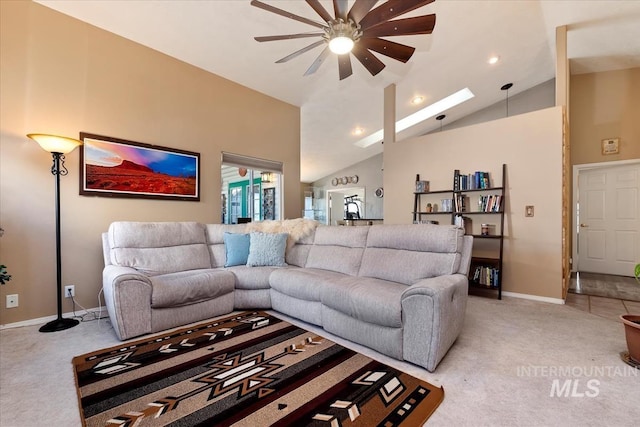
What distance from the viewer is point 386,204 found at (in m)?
5.02

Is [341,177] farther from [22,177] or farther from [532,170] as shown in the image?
[22,177]

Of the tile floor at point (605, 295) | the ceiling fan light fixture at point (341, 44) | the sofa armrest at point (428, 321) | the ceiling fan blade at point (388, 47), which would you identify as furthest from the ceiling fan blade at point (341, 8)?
the tile floor at point (605, 295)

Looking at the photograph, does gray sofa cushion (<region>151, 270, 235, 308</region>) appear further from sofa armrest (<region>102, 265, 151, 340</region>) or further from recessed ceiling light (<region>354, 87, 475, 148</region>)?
recessed ceiling light (<region>354, 87, 475, 148</region>)

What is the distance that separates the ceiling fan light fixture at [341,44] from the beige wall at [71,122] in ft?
7.64

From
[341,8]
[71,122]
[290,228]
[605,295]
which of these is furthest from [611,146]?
[71,122]

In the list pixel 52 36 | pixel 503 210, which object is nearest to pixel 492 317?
pixel 503 210

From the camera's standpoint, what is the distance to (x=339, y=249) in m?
2.99

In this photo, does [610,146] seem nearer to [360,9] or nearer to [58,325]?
[360,9]

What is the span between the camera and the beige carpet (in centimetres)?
139

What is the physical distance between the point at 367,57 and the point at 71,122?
10.2 ft

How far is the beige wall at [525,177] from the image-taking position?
339cm

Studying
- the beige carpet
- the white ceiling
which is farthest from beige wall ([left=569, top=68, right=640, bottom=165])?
the beige carpet

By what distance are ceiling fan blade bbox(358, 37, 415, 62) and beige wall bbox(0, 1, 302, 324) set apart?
8.25ft

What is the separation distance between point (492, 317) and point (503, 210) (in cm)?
161
